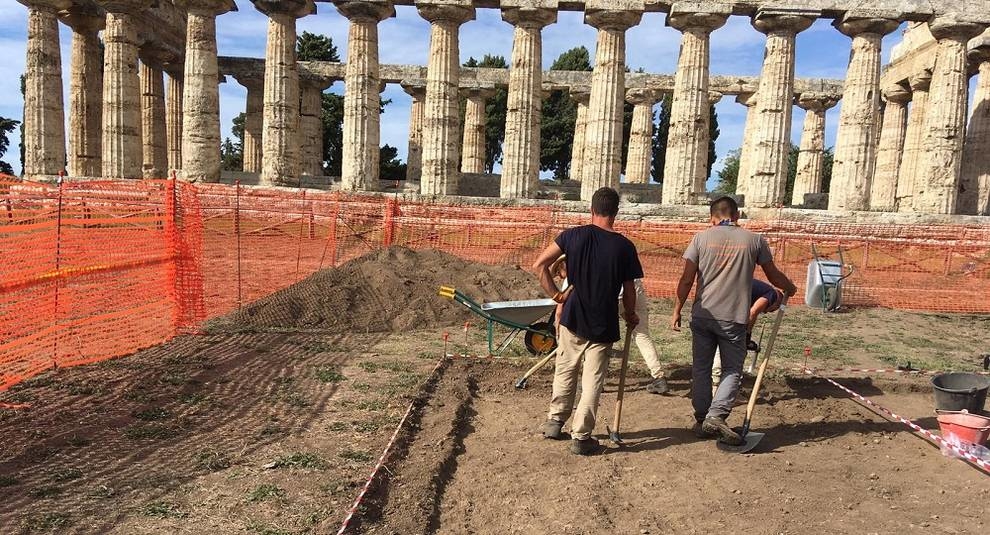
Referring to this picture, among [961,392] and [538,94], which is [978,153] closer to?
[538,94]

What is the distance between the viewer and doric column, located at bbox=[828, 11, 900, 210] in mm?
17609

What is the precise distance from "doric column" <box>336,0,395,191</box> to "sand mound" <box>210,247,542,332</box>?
29.4 feet

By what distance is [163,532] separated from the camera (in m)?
3.02

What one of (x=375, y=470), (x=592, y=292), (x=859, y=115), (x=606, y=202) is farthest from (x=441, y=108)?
(x=375, y=470)

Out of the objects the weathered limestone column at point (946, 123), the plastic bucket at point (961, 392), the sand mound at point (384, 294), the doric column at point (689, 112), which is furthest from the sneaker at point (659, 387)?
the weathered limestone column at point (946, 123)

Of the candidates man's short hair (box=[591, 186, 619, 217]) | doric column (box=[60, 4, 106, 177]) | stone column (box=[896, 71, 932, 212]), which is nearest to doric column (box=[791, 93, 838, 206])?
stone column (box=[896, 71, 932, 212])

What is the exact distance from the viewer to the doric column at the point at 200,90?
59.6 ft

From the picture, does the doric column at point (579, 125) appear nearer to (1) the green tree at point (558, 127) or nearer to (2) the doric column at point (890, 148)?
(2) the doric column at point (890, 148)

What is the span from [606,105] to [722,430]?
51.1 ft

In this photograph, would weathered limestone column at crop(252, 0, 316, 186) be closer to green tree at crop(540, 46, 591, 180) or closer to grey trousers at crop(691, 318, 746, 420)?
grey trousers at crop(691, 318, 746, 420)

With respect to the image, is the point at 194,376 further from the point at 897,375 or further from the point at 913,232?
the point at 913,232

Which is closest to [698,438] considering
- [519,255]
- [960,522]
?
[960,522]

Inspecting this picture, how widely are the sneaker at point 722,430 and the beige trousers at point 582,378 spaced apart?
2.85 ft

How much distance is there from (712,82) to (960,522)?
25895 mm
